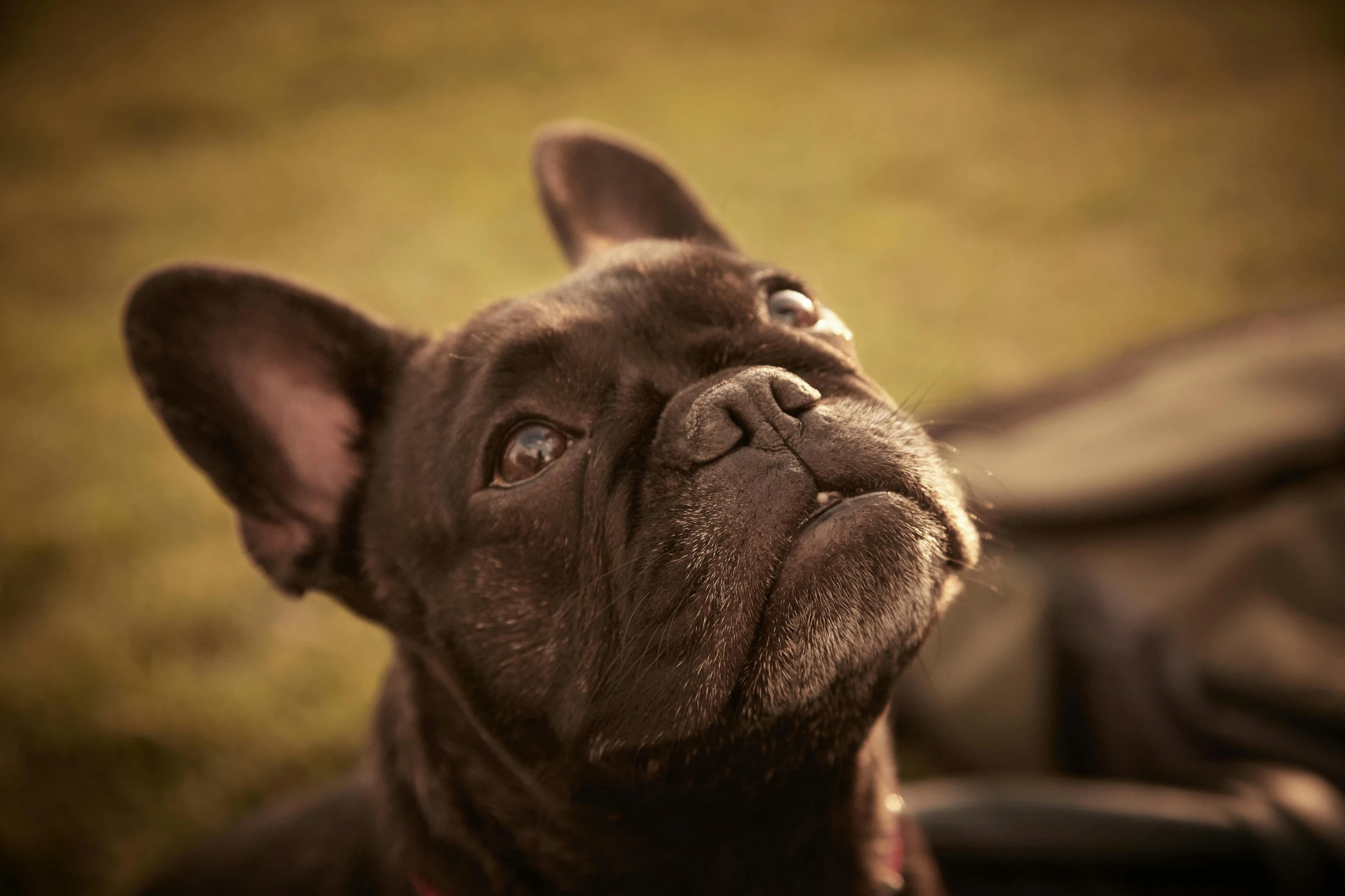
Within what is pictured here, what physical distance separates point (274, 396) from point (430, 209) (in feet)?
20.7

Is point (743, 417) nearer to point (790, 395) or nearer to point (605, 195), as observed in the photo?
point (790, 395)

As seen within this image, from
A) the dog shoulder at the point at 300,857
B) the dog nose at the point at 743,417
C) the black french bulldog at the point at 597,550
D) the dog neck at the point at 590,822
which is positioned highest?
the dog nose at the point at 743,417

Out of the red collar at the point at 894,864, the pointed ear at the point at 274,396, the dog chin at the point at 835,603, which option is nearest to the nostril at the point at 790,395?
the dog chin at the point at 835,603

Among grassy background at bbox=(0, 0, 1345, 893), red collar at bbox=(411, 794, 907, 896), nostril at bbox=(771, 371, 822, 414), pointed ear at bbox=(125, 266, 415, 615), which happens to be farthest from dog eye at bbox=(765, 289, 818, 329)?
grassy background at bbox=(0, 0, 1345, 893)

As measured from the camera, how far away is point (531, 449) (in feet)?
5.91

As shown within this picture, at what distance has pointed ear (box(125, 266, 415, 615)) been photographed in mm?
1984

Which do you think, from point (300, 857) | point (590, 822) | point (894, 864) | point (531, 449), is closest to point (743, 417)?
point (531, 449)

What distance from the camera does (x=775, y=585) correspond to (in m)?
1.50

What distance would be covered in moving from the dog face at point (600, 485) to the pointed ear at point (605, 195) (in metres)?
0.50

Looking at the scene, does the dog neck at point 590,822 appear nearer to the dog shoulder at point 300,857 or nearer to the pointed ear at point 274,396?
the dog shoulder at point 300,857

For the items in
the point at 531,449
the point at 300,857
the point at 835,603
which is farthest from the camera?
the point at 300,857

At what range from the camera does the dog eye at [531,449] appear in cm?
180

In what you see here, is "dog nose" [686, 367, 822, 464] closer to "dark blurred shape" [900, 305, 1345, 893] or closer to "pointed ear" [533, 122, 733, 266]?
"pointed ear" [533, 122, 733, 266]

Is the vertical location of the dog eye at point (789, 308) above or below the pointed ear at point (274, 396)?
above
